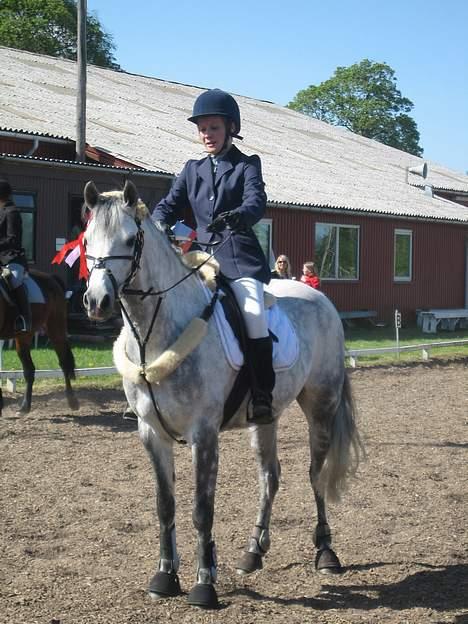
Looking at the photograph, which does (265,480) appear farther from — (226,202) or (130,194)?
(130,194)

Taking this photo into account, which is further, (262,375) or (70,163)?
(70,163)

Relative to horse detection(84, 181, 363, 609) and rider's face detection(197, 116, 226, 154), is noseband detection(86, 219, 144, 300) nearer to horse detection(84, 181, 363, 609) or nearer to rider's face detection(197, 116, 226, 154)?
horse detection(84, 181, 363, 609)

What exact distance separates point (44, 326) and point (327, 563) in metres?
6.61

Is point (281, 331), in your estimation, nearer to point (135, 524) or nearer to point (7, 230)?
point (135, 524)

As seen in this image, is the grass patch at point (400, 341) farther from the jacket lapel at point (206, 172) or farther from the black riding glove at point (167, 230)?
the black riding glove at point (167, 230)

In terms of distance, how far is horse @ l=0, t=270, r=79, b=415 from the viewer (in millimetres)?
10133

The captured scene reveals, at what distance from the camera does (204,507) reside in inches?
183

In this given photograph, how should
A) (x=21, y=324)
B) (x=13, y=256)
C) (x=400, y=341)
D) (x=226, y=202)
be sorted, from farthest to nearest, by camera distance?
(x=400, y=341) < (x=21, y=324) < (x=13, y=256) < (x=226, y=202)

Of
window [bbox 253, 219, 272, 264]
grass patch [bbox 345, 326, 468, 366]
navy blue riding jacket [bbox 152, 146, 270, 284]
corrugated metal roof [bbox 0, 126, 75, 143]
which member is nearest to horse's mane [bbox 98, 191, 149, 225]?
navy blue riding jacket [bbox 152, 146, 270, 284]

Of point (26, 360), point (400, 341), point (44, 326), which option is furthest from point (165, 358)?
point (400, 341)

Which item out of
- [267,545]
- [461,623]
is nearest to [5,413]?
[267,545]

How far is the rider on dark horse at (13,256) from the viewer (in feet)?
31.4

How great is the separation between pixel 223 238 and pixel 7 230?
5036 millimetres

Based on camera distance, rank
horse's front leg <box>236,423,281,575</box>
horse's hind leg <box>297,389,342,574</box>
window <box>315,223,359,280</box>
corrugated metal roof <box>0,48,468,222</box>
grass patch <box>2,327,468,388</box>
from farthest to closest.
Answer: window <box>315,223,359,280</box>
corrugated metal roof <box>0,48,468,222</box>
grass patch <box>2,327,468,388</box>
horse's hind leg <box>297,389,342,574</box>
horse's front leg <box>236,423,281,575</box>
